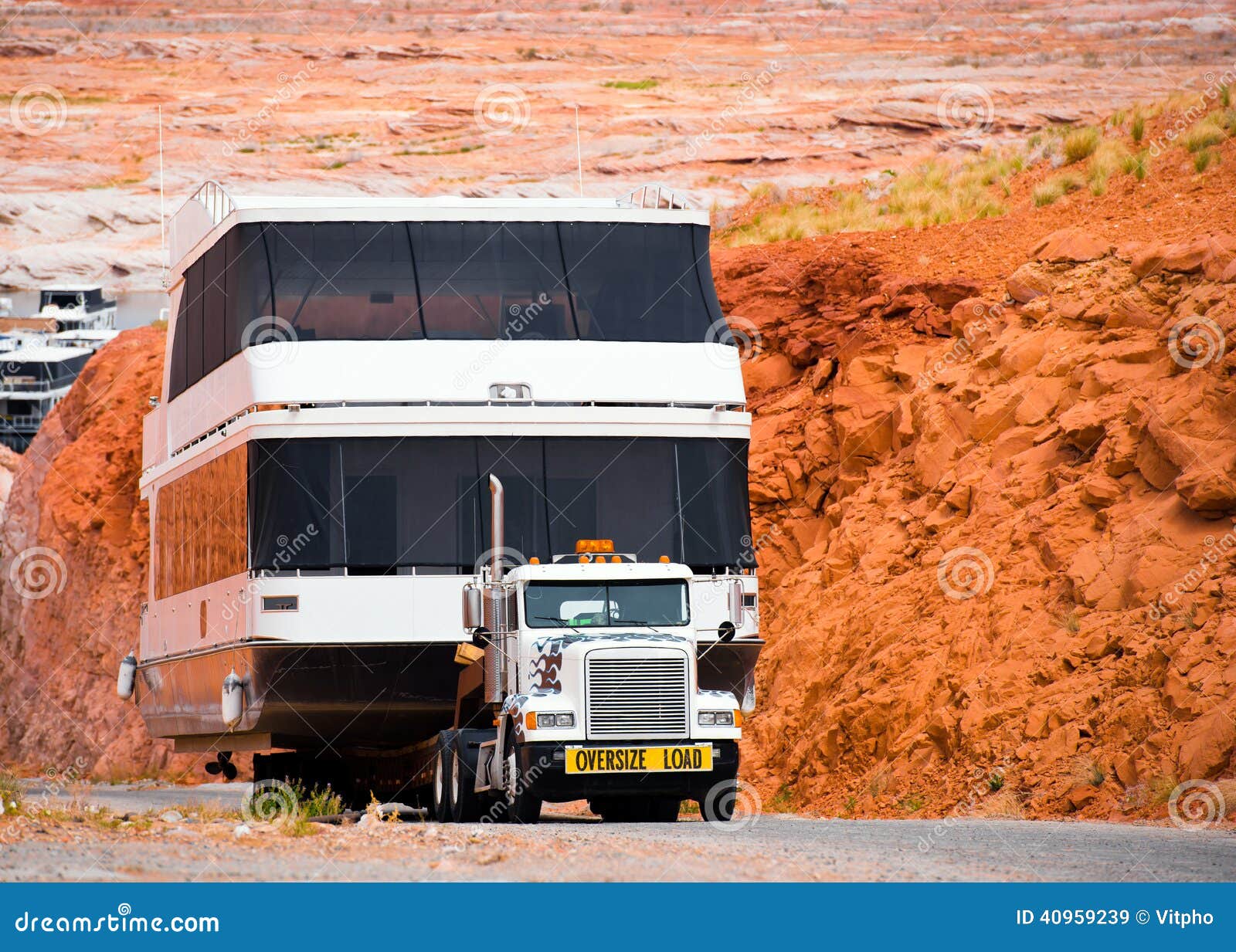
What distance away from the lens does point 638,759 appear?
14.9m

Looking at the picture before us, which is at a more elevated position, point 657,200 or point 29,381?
point 29,381

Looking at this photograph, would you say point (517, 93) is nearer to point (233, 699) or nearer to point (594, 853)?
point (233, 699)

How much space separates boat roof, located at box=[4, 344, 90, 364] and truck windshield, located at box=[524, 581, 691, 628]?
7872cm

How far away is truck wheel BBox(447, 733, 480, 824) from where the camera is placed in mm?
15750

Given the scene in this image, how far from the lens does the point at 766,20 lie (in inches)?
4341

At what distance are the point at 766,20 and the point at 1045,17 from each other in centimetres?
1631

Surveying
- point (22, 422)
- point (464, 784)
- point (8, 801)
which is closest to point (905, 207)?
point (464, 784)

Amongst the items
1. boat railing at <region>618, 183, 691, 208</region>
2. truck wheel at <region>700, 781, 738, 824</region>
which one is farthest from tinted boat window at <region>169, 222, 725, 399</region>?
truck wheel at <region>700, 781, 738, 824</region>

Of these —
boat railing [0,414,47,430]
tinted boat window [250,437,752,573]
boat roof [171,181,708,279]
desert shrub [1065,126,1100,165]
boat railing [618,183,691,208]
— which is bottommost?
tinted boat window [250,437,752,573]

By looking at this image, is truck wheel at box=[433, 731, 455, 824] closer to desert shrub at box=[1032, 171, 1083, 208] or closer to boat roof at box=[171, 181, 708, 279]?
boat roof at box=[171, 181, 708, 279]

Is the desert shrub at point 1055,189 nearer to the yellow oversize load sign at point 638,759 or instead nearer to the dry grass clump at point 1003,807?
the dry grass clump at point 1003,807

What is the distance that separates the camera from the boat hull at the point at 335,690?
627 inches

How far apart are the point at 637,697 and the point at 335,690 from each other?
2.80 metres

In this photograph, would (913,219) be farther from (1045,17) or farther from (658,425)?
(1045,17)
